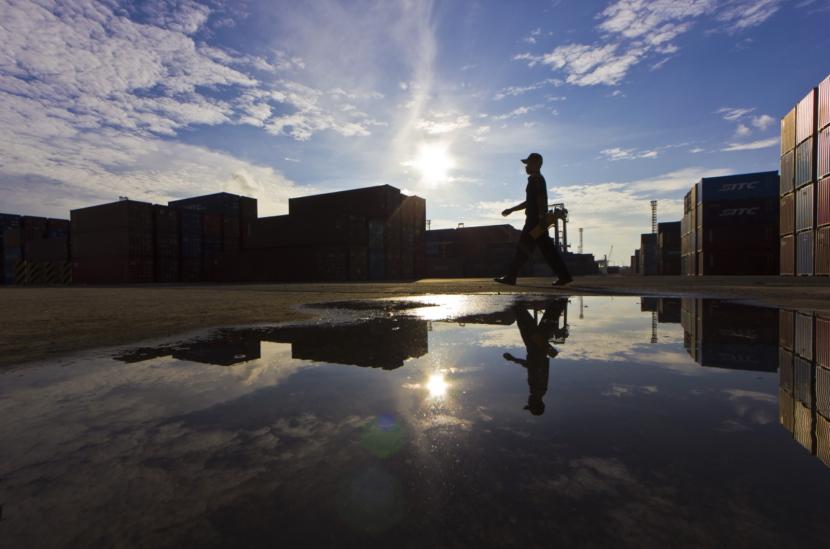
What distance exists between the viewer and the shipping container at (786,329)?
2584 millimetres

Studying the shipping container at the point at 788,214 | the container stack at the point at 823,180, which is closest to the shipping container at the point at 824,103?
the container stack at the point at 823,180

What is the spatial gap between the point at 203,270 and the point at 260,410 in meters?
36.0

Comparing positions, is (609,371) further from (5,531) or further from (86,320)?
(86,320)

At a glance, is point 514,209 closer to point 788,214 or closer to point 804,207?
point 804,207

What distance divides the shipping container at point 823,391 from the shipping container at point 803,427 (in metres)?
0.05

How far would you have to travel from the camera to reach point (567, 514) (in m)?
0.83

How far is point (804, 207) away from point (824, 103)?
4853 millimetres

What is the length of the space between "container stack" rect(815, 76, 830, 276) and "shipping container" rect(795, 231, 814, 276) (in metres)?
0.58

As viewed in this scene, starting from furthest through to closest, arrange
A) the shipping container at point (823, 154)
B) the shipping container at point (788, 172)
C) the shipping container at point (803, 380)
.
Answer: the shipping container at point (788, 172), the shipping container at point (823, 154), the shipping container at point (803, 380)

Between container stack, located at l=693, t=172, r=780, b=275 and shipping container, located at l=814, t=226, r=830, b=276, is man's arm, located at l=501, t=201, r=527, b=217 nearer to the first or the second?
shipping container, located at l=814, t=226, r=830, b=276

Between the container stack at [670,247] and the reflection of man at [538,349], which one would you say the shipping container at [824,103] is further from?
the container stack at [670,247]

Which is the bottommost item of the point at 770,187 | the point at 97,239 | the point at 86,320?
the point at 86,320

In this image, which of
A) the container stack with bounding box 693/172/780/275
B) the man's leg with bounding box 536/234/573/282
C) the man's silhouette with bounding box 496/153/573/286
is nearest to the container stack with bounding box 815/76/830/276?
the container stack with bounding box 693/172/780/275

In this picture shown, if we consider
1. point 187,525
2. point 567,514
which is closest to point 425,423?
point 567,514
